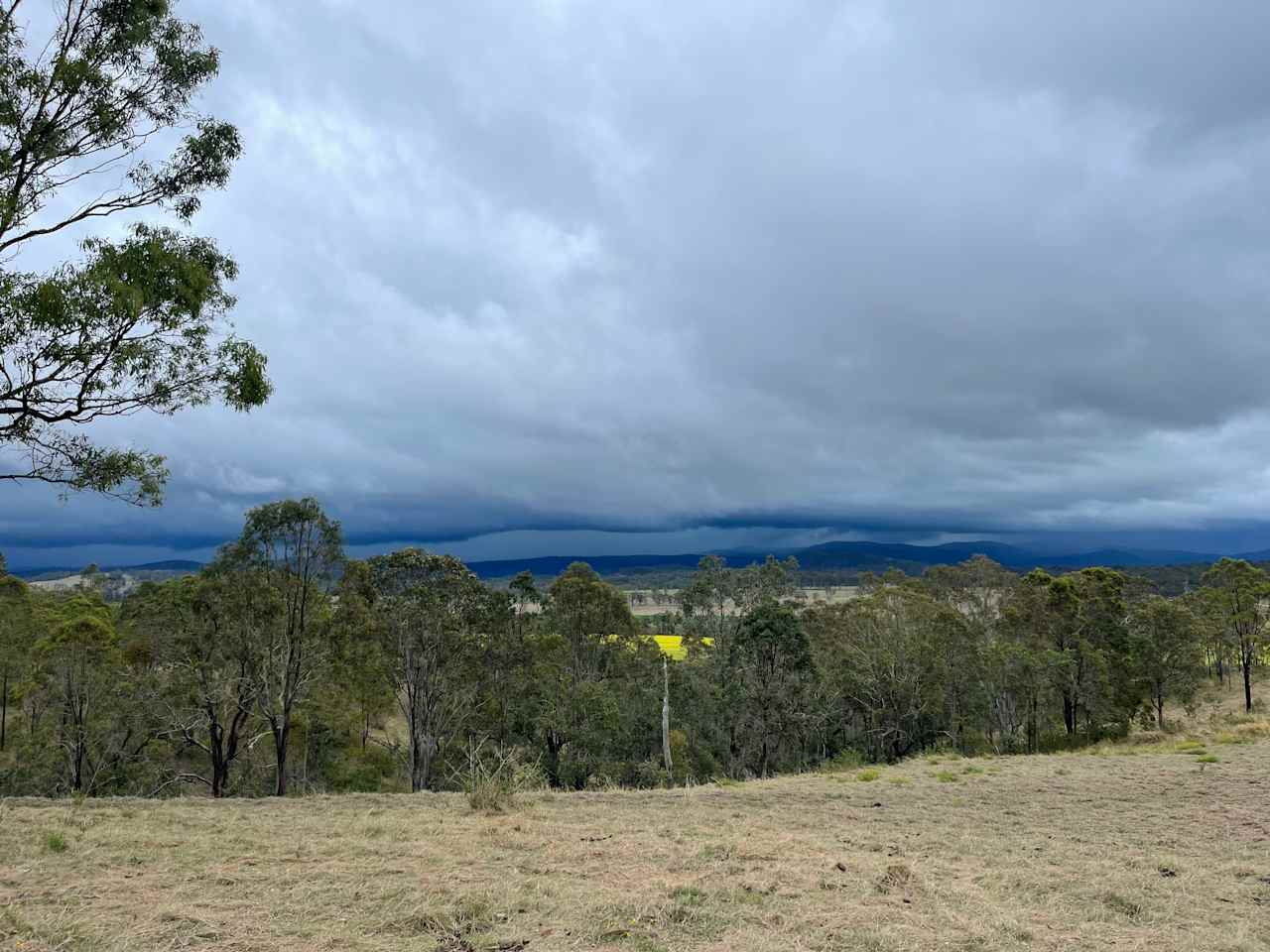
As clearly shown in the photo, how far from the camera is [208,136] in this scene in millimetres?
10062

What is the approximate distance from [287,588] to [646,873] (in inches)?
805

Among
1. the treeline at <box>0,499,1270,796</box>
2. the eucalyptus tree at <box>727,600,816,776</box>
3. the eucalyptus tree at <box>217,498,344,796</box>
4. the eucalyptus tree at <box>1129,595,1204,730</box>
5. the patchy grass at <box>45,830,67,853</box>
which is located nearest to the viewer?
the patchy grass at <box>45,830,67,853</box>

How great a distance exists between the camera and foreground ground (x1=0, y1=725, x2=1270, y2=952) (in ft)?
19.0

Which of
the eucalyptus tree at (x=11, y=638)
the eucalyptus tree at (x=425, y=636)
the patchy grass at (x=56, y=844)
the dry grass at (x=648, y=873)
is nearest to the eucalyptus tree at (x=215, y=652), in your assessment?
the eucalyptus tree at (x=425, y=636)

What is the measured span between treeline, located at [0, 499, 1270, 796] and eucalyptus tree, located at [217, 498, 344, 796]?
0.26ft

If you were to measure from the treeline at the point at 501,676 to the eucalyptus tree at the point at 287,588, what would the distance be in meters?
0.08

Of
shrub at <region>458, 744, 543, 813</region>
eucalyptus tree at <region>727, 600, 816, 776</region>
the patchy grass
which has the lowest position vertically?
eucalyptus tree at <region>727, 600, 816, 776</region>

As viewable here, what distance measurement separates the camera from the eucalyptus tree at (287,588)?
23.2 m

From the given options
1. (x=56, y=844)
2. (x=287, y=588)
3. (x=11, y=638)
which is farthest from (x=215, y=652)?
(x=56, y=844)

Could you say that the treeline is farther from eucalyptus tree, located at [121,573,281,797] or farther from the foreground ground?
the foreground ground

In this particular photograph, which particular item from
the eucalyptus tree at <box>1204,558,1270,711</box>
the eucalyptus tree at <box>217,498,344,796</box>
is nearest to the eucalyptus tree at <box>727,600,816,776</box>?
the eucalyptus tree at <box>217,498,344,796</box>

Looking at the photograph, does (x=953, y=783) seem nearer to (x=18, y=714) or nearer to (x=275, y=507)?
(x=275, y=507)

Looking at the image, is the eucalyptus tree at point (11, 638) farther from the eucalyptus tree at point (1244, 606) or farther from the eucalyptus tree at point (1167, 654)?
the eucalyptus tree at point (1244, 606)

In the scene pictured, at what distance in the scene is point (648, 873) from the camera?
25.3 ft
